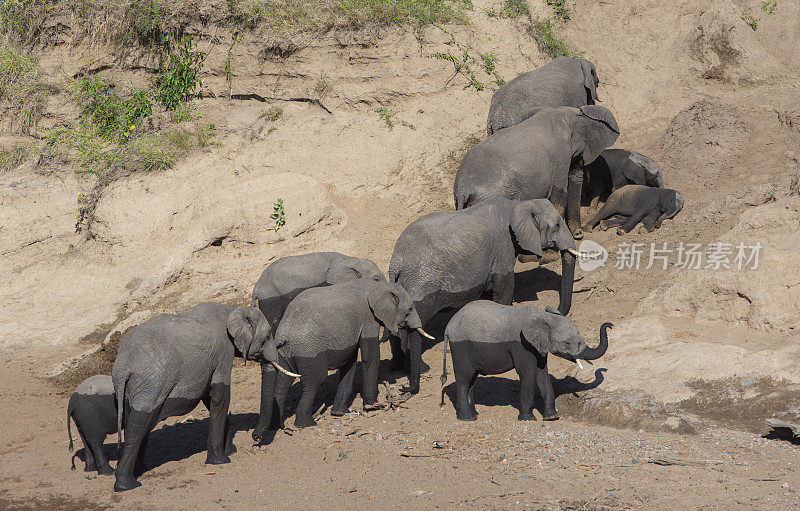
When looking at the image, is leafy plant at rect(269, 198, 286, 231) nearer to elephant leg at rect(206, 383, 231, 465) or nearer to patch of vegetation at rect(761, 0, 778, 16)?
elephant leg at rect(206, 383, 231, 465)

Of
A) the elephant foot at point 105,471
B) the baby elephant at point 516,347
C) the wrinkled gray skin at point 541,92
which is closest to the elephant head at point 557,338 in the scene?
the baby elephant at point 516,347

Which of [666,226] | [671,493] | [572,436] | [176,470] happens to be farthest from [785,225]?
[176,470]

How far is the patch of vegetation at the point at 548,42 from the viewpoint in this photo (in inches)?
734

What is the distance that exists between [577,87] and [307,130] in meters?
5.12

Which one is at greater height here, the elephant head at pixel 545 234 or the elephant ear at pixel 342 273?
the elephant head at pixel 545 234

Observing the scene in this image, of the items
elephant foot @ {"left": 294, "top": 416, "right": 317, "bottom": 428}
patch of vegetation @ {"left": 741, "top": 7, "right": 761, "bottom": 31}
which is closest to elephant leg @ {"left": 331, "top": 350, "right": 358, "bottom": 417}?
elephant foot @ {"left": 294, "top": 416, "right": 317, "bottom": 428}

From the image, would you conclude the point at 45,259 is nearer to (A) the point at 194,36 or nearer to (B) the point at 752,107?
(A) the point at 194,36

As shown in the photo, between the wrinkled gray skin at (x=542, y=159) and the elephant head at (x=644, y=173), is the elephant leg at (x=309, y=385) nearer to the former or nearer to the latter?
the wrinkled gray skin at (x=542, y=159)

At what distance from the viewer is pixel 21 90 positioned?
726 inches

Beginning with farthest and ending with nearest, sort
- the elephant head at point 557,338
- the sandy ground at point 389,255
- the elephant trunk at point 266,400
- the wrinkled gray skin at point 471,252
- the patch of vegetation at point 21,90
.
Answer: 1. the patch of vegetation at point 21,90
2. the wrinkled gray skin at point 471,252
3. the elephant trunk at point 266,400
4. the elephant head at point 557,338
5. the sandy ground at point 389,255

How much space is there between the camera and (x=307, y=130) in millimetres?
17250

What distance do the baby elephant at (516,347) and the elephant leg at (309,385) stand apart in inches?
60.9

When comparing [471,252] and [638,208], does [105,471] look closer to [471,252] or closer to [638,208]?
[471,252]

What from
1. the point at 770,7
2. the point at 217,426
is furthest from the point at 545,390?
the point at 770,7
